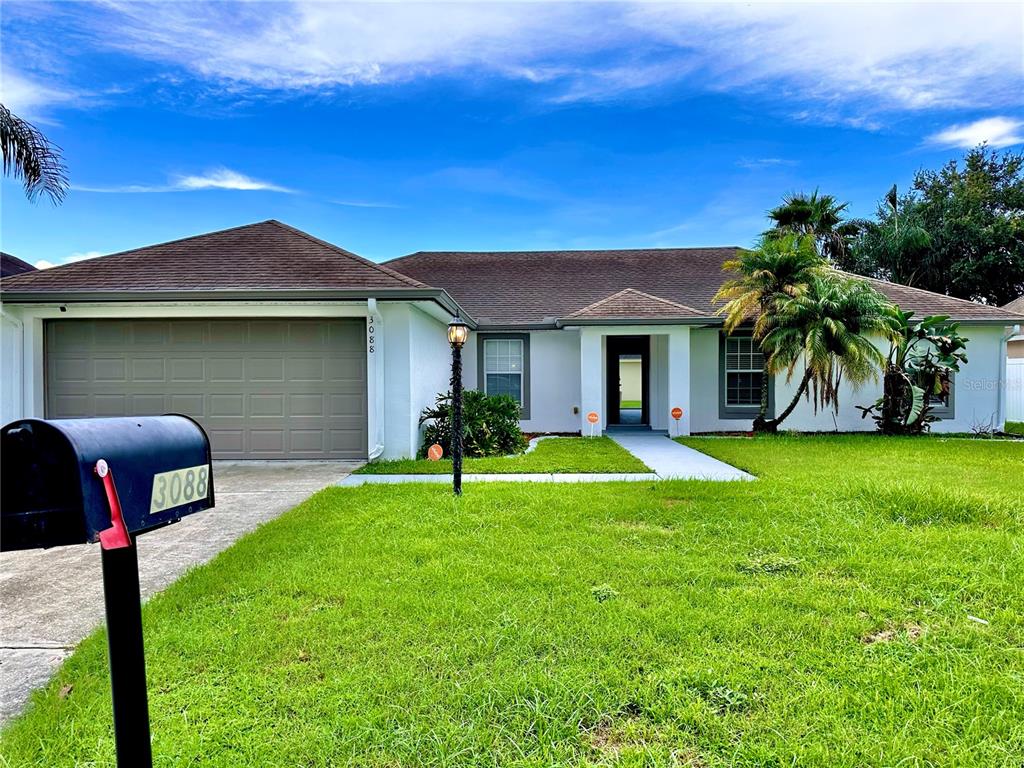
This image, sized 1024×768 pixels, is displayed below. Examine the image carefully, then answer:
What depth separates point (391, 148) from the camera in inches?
590

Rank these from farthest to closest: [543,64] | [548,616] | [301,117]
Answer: [301,117]
[543,64]
[548,616]

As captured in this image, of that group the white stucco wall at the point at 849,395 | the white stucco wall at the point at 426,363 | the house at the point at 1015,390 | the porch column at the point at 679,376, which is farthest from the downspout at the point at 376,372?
the house at the point at 1015,390

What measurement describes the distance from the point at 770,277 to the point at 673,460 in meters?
5.53

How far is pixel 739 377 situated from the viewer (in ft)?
44.4

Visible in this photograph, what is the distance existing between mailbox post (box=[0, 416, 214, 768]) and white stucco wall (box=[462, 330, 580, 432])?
→ 487 inches

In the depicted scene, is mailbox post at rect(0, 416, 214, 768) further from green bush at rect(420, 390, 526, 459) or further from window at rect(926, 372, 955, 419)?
window at rect(926, 372, 955, 419)

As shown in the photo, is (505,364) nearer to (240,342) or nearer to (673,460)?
(673,460)

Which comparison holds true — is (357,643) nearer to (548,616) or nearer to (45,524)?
(548,616)

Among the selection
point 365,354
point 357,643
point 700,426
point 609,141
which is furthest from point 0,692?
point 609,141

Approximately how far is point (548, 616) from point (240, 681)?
1689mm

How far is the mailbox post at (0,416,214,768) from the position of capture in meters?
1.23

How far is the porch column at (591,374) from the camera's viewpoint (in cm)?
1236

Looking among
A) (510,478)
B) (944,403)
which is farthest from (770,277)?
(510,478)

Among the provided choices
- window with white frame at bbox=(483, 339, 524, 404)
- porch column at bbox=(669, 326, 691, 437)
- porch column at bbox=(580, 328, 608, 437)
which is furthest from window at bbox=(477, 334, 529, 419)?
porch column at bbox=(669, 326, 691, 437)
